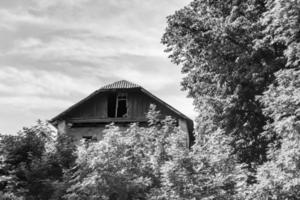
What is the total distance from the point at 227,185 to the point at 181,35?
8.32m

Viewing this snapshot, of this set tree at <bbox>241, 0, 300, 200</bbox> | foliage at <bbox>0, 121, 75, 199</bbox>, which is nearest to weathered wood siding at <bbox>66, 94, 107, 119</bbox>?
foliage at <bbox>0, 121, 75, 199</bbox>

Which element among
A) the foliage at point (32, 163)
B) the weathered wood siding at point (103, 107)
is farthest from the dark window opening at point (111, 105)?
the foliage at point (32, 163)

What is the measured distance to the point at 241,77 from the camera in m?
15.1

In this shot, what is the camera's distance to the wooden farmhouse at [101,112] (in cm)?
2364

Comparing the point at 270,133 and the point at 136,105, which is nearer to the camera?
the point at 270,133

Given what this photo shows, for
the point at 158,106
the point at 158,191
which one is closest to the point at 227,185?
the point at 158,191

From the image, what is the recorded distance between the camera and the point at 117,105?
962 inches

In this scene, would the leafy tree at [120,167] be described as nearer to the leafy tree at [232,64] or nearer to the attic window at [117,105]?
the leafy tree at [232,64]

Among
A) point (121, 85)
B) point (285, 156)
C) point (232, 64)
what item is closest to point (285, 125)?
point (285, 156)

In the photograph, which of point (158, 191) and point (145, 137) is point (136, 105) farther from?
point (158, 191)

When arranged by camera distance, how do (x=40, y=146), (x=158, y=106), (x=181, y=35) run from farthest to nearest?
(x=158, y=106) < (x=181, y=35) < (x=40, y=146)

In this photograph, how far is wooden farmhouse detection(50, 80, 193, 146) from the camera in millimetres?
23641

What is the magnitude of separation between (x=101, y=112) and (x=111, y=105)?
3.72ft

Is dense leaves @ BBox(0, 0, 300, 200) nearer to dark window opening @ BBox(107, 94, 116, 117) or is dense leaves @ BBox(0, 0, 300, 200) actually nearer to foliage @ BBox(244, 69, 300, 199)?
foliage @ BBox(244, 69, 300, 199)
